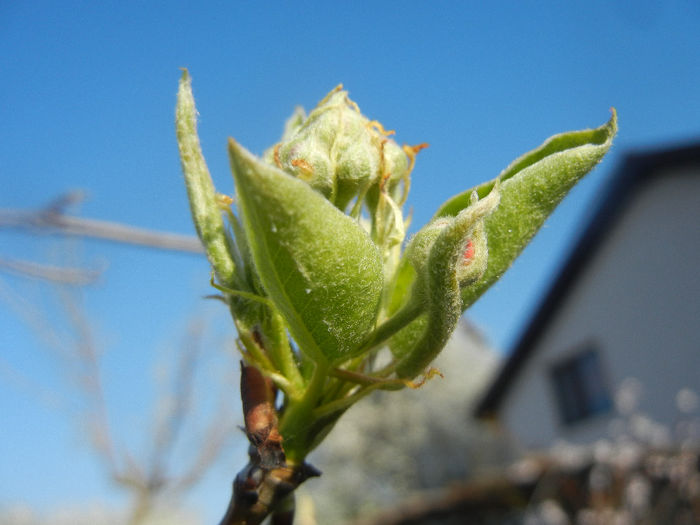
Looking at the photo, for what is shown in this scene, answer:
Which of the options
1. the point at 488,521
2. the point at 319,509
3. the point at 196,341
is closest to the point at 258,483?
the point at 196,341

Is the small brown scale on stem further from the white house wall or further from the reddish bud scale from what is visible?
the white house wall

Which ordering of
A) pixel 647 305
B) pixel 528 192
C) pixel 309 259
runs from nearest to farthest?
pixel 309 259, pixel 528 192, pixel 647 305

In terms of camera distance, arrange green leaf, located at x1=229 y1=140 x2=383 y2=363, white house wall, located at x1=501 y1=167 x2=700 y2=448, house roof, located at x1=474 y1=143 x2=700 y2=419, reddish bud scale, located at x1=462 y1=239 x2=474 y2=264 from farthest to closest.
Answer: house roof, located at x1=474 y1=143 x2=700 y2=419 < white house wall, located at x1=501 y1=167 x2=700 y2=448 < reddish bud scale, located at x1=462 y1=239 x2=474 y2=264 < green leaf, located at x1=229 y1=140 x2=383 y2=363

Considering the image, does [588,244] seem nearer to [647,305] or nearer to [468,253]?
[647,305]

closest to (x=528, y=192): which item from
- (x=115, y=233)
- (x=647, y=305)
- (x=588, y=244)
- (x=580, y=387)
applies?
(x=115, y=233)

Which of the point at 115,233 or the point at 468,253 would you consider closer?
the point at 468,253

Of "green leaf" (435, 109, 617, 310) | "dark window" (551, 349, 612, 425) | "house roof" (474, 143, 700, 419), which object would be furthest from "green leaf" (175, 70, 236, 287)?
"dark window" (551, 349, 612, 425)

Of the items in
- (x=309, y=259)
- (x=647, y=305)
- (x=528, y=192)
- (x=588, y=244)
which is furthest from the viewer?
(x=588, y=244)

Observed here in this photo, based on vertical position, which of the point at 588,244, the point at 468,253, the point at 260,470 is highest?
the point at 588,244
